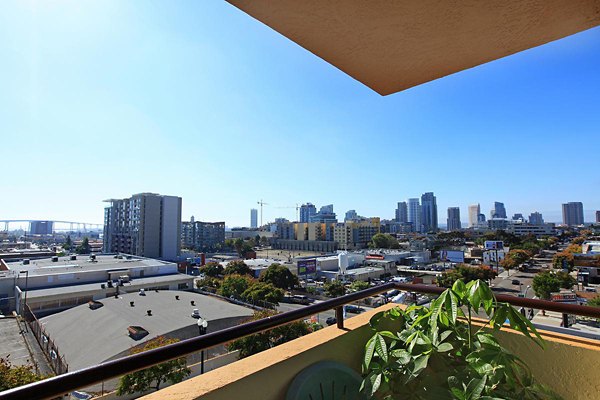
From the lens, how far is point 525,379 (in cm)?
78

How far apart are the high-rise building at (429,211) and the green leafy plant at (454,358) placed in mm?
92911

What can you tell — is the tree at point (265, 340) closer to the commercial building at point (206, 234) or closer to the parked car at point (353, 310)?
the parked car at point (353, 310)

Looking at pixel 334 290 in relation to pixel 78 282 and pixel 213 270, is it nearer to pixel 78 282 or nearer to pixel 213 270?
pixel 213 270

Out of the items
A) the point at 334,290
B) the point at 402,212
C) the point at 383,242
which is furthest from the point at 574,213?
the point at 334,290

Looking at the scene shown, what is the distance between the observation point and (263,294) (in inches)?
575

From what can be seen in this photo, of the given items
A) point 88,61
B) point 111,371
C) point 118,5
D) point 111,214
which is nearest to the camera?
point 111,371

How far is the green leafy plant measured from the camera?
2.45 feet

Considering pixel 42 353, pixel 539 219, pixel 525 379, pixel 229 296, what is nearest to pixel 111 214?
pixel 229 296

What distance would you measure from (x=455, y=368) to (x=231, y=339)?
2.08ft

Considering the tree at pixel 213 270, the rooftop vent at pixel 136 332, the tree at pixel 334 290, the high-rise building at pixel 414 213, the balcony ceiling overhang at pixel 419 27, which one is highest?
the high-rise building at pixel 414 213

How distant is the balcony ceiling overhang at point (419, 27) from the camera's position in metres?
0.74

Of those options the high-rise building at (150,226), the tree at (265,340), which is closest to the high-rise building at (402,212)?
the high-rise building at (150,226)

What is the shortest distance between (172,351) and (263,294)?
576 inches

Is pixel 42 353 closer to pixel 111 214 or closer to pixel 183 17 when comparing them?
pixel 183 17
